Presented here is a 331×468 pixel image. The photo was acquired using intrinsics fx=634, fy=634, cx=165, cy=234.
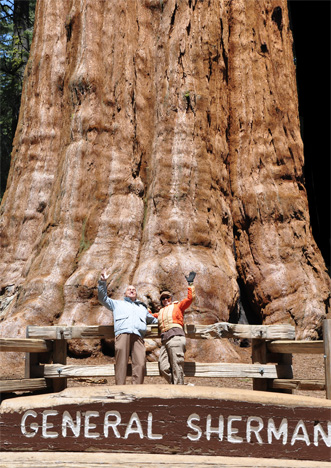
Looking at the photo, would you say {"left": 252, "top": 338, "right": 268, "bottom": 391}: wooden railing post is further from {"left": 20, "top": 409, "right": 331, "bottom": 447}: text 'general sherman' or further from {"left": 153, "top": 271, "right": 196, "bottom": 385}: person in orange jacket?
{"left": 20, "top": 409, "right": 331, "bottom": 447}: text 'general sherman'

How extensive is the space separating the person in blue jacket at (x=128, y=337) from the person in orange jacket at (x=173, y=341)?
0.21 meters

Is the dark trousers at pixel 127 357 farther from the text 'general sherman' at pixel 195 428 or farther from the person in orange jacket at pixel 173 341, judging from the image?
the text 'general sherman' at pixel 195 428

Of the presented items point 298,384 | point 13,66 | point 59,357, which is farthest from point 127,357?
point 13,66

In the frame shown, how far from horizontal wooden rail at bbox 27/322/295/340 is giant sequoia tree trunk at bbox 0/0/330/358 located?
107 inches

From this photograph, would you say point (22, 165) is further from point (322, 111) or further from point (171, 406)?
point (322, 111)

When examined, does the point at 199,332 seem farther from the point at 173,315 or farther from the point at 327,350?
the point at 327,350

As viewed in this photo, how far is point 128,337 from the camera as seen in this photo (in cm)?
661

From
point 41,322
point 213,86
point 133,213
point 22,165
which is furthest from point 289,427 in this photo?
point 22,165

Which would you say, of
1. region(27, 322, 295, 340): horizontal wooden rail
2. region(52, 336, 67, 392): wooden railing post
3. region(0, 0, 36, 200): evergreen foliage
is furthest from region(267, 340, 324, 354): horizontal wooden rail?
region(0, 0, 36, 200): evergreen foliage

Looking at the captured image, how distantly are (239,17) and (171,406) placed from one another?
38.0 feet

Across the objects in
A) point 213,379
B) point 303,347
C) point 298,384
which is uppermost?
point 303,347

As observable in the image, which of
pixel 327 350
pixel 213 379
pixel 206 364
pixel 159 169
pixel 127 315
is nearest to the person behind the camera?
pixel 327 350

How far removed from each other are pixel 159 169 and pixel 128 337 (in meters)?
5.08

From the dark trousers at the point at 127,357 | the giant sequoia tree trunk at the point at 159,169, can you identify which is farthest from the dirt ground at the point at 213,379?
the dark trousers at the point at 127,357
